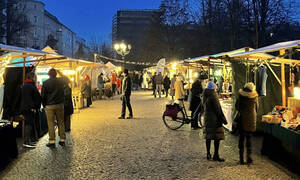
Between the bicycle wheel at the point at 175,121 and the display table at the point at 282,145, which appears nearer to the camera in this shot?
the display table at the point at 282,145

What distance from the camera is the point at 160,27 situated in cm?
4056

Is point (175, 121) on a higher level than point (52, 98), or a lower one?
lower

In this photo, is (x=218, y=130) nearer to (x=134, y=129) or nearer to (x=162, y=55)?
(x=134, y=129)

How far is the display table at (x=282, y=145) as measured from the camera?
500 centimetres

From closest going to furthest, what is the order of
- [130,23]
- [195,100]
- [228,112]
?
[228,112] < [195,100] < [130,23]

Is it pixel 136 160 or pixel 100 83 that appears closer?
pixel 136 160

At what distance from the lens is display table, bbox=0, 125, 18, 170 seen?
16.8 feet

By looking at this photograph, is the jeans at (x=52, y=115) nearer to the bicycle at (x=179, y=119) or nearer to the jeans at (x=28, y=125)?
the jeans at (x=28, y=125)

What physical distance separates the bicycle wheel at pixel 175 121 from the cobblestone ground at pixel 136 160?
0.42m

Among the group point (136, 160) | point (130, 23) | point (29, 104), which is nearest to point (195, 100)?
point (136, 160)

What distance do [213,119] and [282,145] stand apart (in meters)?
1.52

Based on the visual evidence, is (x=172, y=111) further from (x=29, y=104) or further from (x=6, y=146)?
(x=6, y=146)

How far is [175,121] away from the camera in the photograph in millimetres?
8836

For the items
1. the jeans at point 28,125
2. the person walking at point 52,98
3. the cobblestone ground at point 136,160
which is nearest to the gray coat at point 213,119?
the cobblestone ground at point 136,160
